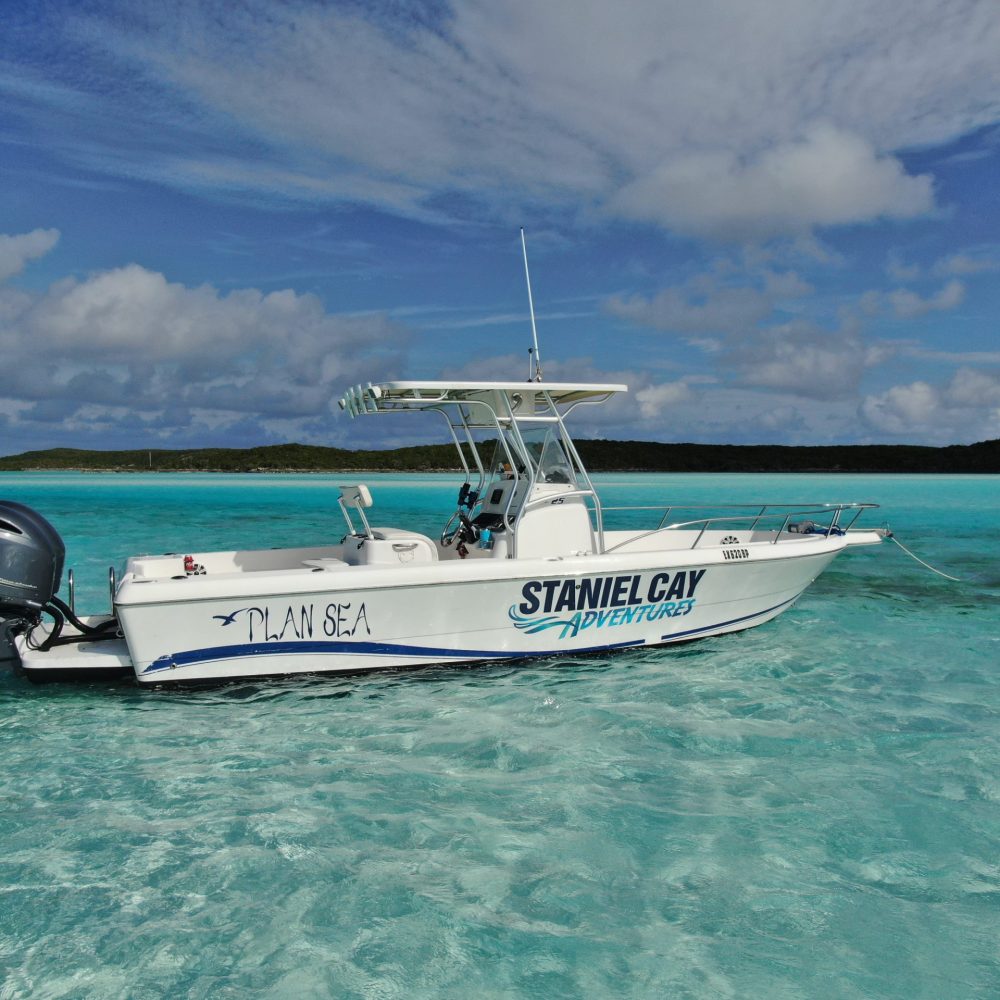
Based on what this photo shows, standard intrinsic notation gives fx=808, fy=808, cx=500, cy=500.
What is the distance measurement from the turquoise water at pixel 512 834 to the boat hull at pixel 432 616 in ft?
0.80

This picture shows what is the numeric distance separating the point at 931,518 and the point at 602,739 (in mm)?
30965

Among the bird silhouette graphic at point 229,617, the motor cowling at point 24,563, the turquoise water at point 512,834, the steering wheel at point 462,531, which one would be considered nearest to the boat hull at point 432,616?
the bird silhouette graphic at point 229,617

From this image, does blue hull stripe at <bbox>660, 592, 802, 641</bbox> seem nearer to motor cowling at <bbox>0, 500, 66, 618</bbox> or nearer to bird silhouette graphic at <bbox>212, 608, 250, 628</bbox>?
bird silhouette graphic at <bbox>212, 608, 250, 628</bbox>

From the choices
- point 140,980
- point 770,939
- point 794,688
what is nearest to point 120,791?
point 140,980

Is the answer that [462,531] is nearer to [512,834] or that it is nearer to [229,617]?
[229,617]

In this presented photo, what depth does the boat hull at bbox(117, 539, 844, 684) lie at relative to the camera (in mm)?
6398

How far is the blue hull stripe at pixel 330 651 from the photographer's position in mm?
6438

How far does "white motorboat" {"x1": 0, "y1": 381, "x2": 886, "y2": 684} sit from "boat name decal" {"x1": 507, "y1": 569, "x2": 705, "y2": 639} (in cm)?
1

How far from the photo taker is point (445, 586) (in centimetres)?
682

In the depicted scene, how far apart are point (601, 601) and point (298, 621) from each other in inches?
107

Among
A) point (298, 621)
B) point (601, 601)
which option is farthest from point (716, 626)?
point (298, 621)

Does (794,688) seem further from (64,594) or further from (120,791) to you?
(64,594)

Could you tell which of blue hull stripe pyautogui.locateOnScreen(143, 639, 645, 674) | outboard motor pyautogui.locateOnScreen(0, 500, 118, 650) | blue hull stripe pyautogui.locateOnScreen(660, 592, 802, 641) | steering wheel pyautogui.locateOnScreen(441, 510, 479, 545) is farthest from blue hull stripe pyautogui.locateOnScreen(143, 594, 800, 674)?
steering wheel pyautogui.locateOnScreen(441, 510, 479, 545)

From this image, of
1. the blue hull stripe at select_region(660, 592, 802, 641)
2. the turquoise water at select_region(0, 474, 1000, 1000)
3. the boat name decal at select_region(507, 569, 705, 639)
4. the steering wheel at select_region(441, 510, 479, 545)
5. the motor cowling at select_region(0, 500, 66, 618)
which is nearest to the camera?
the turquoise water at select_region(0, 474, 1000, 1000)
